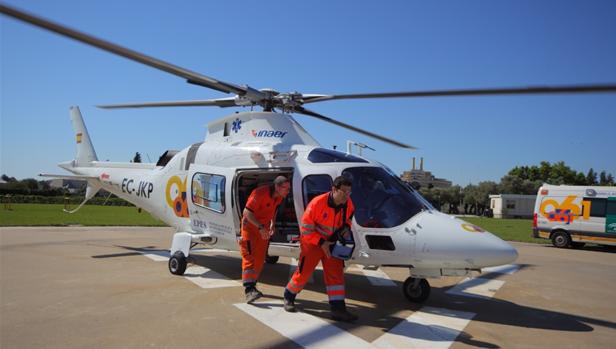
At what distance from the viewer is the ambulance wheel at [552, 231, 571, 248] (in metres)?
16.9

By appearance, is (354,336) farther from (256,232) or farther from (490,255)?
(256,232)

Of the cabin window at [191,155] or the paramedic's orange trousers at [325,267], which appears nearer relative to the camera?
the paramedic's orange trousers at [325,267]

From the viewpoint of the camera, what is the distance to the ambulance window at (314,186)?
6259 millimetres

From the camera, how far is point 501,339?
15.2 ft

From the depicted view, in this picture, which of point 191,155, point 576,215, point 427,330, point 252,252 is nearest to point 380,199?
point 427,330

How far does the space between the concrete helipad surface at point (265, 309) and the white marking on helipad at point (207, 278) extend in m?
0.04

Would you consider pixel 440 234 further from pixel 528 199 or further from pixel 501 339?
pixel 528 199

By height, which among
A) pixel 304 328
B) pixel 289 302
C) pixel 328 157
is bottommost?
pixel 304 328

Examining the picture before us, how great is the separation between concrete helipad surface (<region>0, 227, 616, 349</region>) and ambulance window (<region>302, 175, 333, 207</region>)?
1.57 m

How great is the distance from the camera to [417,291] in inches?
244

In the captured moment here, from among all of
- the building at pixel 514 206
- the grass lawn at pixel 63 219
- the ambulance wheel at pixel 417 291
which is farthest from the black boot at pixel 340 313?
the building at pixel 514 206

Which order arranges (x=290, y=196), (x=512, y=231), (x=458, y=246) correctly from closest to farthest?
1. (x=458, y=246)
2. (x=290, y=196)
3. (x=512, y=231)

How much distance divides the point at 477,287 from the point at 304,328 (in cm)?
441

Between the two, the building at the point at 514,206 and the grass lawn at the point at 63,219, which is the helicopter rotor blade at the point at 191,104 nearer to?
the grass lawn at the point at 63,219
